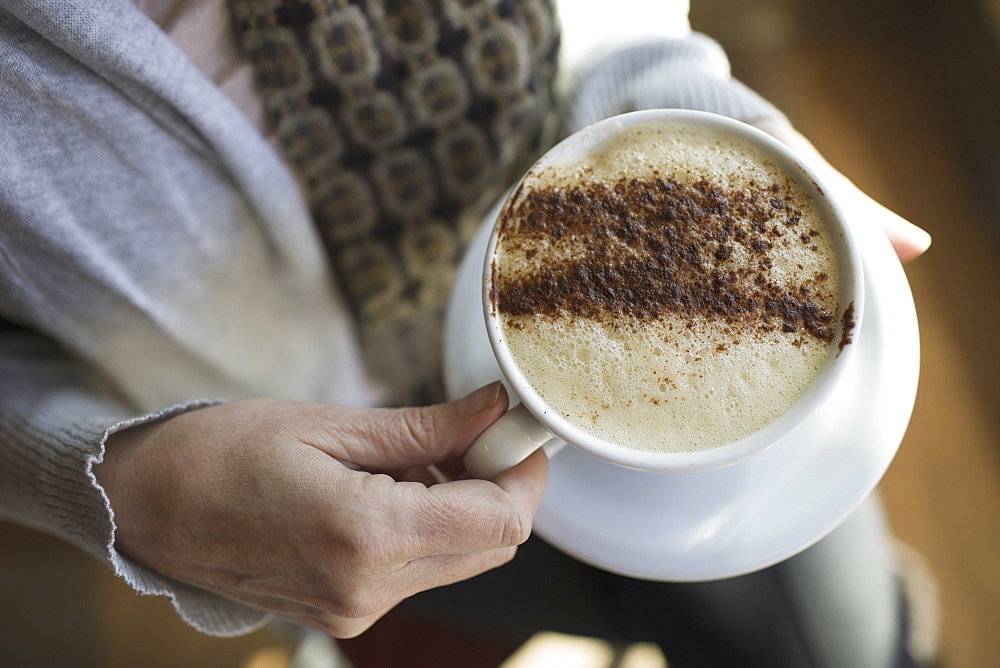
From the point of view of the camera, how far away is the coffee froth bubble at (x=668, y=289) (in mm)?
550

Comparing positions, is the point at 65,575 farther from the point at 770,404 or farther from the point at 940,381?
the point at 940,381

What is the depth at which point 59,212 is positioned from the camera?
63 centimetres

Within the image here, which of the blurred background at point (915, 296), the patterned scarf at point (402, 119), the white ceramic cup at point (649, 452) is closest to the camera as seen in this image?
the white ceramic cup at point (649, 452)

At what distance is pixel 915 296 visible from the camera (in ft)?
4.88

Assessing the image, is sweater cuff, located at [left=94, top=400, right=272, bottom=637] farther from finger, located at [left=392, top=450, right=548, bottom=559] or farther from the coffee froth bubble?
the coffee froth bubble

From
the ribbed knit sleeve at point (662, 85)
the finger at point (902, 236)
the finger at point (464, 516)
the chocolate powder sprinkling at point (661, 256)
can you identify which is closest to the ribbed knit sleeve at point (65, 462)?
the finger at point (464, 516)

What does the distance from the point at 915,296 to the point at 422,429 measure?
1.32m

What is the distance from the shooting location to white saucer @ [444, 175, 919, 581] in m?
0.62

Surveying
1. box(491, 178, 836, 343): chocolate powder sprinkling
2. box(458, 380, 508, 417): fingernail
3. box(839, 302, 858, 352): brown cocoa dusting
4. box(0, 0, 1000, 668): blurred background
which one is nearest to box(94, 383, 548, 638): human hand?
box(458, 380, 508, 417): fingernail

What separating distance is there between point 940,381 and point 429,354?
44.4 inches

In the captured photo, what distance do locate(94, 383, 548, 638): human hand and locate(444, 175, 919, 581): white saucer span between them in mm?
79

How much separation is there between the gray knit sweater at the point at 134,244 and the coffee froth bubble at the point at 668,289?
194 millimetres

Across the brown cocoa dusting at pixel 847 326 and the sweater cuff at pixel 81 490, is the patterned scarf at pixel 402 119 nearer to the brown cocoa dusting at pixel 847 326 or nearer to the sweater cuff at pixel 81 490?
the sweater cuff at pixel 81 490

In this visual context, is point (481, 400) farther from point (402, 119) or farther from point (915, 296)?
point (915, 296)
